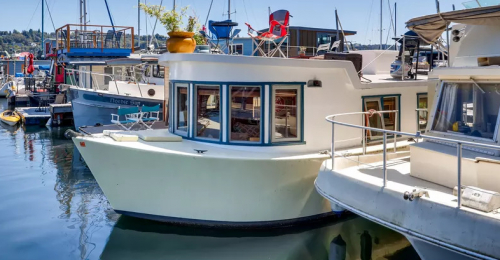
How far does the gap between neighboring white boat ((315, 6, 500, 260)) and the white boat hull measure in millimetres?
947

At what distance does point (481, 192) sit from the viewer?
5.95 m

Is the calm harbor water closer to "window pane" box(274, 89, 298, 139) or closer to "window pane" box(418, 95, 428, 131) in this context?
"window pane" box(274, 89, 298, 139)

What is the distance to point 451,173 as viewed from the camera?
7125 mm

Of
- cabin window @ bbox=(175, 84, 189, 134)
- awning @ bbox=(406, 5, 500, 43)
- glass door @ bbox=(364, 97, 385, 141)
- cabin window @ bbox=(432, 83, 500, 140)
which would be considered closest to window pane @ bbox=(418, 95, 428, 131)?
glass door @ bbox=(364, 97, 385, 141)

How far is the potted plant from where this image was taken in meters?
10.0

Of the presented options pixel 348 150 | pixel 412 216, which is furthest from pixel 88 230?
pixel 412 216

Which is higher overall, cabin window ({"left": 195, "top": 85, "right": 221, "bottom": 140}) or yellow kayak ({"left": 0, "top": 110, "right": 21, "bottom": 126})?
cabin window ({"left": 195, "top": 85, "right": 221, "bottom": 140})

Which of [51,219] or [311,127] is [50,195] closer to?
[51,219]

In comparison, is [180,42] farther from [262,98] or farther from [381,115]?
[381,115]

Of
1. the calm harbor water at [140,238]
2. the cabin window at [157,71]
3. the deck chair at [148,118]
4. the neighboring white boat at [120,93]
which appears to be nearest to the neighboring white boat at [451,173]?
the calm harbor water at [140,238]

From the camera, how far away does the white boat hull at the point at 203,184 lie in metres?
8.73

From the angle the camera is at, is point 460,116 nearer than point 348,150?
Yes

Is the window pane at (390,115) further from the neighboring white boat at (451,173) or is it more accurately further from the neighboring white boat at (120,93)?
the neighboring white boat at (120,93)

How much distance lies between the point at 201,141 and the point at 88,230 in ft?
9.12
